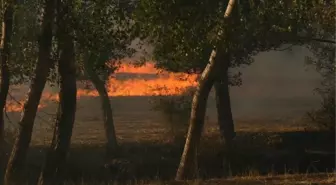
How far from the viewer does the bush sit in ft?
101

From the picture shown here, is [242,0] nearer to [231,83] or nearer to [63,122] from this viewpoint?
[63,122]

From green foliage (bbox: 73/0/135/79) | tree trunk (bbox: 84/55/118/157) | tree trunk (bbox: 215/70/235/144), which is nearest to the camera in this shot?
green foliage (bbox: 73/0/135/79)

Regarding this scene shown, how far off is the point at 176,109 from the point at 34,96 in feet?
51.9

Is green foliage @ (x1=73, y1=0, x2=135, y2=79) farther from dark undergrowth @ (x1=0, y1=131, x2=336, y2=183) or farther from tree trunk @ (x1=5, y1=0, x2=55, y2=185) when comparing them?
dark undergrowth @ (x1=0, y1=131, x2=336, y2=183)

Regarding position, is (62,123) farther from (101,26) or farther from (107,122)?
(107,122)

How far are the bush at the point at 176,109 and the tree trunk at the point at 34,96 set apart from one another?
14736 millimetres

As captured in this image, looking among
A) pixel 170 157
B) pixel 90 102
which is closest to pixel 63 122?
pixel 170 157

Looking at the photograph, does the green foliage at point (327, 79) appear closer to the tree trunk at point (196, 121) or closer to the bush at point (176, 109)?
the bush at point (176, 109)

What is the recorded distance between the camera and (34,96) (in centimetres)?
1619

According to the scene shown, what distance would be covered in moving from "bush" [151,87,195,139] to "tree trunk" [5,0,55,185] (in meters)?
14.7

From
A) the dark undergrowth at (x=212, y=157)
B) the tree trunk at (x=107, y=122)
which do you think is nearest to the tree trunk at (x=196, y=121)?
the dark undergrowth at (x=212, y=157)

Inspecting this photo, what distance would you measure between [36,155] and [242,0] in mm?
17031

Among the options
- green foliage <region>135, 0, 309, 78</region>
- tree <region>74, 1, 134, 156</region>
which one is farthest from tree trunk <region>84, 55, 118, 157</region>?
green foliage <region>135, 0, 309, 78</region>

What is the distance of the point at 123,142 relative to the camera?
34.2m
